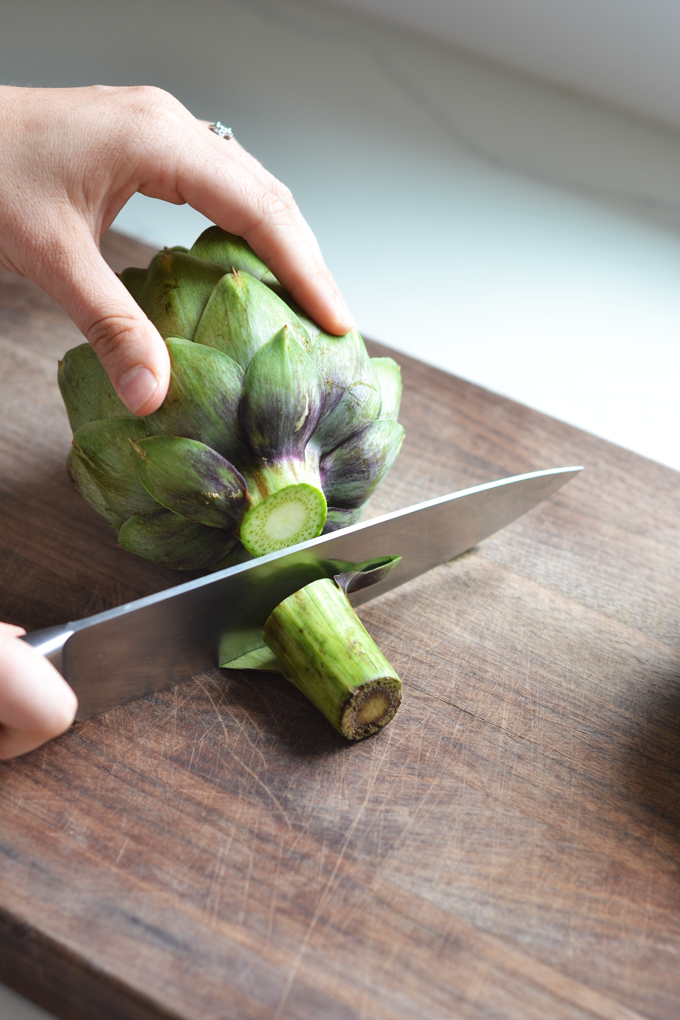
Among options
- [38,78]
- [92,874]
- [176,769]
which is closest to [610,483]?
[176,769]

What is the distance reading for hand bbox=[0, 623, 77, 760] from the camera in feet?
2.00

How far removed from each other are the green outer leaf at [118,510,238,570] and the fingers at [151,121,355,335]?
0.26 metres

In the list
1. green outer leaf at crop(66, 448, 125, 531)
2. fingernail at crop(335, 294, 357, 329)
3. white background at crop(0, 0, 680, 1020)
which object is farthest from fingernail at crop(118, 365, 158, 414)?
white background at crop(0, 0, 680, 1020)

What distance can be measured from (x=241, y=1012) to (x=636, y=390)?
1156 millimetres

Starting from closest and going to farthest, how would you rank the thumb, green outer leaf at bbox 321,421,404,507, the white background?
the thumb → green outer leaf at bbox 321,421,404,507 → the white background

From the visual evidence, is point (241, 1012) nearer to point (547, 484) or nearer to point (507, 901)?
point (507, 901)

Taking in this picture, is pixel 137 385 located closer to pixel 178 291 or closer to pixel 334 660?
pixel 178 291

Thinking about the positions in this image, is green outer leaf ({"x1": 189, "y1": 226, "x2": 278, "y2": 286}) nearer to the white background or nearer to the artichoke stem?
the artichoke stem

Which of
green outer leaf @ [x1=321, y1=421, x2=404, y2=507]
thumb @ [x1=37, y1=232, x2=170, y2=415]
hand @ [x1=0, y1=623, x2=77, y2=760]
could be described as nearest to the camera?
hand @ [x1=0, y1=623, x2=77, y2=760]

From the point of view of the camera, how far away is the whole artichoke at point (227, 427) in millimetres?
726

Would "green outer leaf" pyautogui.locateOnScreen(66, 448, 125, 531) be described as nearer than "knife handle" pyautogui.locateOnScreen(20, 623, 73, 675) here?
No

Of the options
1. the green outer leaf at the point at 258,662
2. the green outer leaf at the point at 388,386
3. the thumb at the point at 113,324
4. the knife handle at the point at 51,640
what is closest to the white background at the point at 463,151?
the green outer leaf at the point at 388,386

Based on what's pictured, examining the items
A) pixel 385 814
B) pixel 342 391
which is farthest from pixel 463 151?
pixel 385 814

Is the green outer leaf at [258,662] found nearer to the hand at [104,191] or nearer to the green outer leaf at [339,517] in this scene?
the green outer leaf at [339,517]
